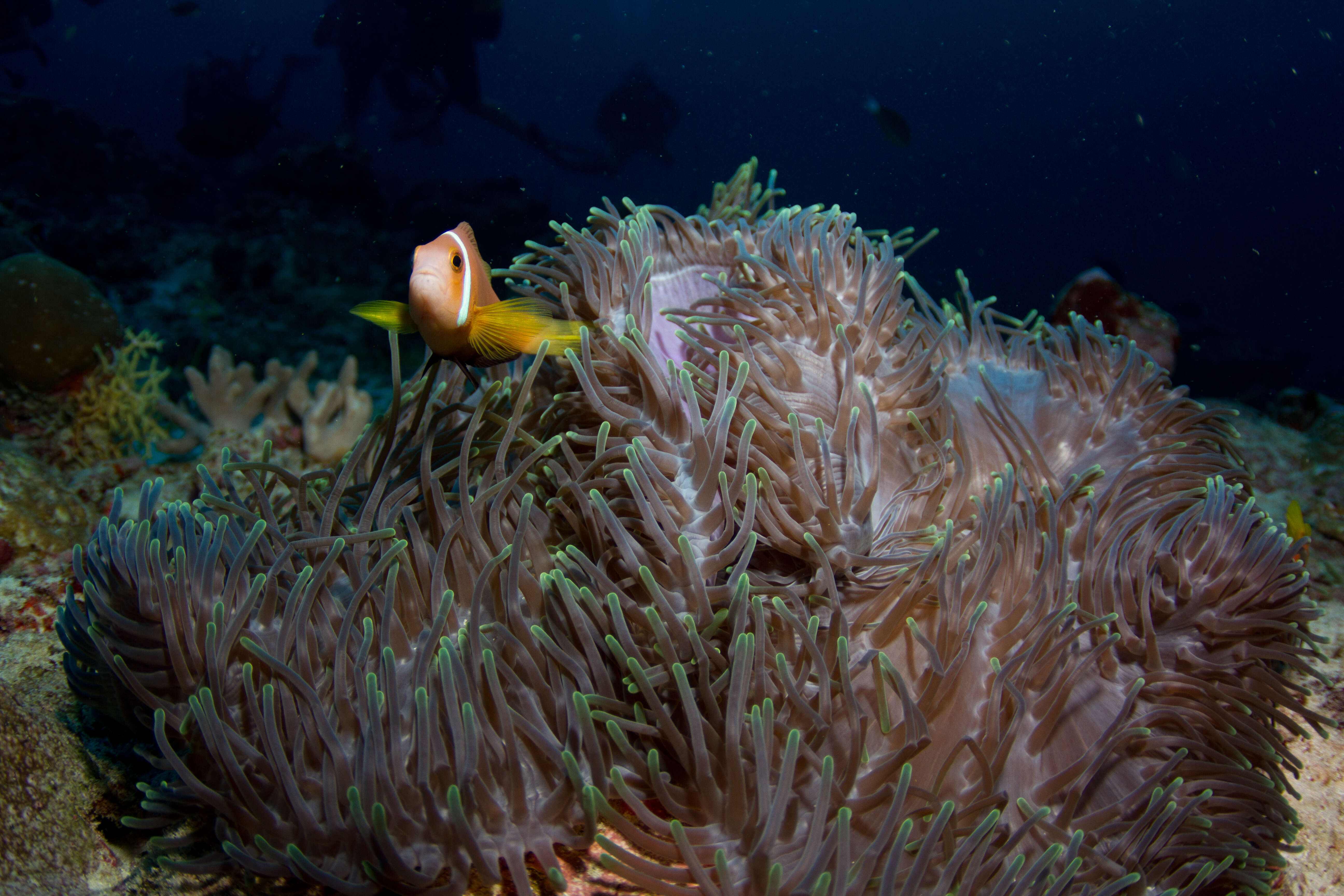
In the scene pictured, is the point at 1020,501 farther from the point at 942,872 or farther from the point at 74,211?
the point at 74,211

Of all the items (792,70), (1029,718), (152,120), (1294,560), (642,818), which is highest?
(792,70)

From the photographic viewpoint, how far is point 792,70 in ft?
160

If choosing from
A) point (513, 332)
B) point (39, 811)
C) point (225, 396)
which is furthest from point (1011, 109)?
point (39, 811)

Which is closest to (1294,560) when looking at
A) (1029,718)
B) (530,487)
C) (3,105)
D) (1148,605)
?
(1148,605)

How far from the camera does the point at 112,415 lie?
492cm

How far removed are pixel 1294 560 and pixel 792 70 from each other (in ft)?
182

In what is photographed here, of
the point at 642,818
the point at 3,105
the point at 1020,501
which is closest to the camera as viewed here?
the point at 642,818

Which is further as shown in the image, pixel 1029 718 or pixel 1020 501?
pixel 1020 501

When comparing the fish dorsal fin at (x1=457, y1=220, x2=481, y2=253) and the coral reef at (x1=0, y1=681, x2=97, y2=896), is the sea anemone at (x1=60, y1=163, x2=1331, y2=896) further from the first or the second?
the fish dorsal fin at (x1=457, y1=220, x2=481, y2=253)

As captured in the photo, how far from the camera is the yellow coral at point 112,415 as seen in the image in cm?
483

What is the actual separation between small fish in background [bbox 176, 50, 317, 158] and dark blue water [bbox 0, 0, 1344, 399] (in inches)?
887

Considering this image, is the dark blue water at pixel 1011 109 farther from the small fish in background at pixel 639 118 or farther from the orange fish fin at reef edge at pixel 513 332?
the orange fish fin at reef edge at pixel 513 332

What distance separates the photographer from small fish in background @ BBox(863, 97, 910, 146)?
36.8 ft

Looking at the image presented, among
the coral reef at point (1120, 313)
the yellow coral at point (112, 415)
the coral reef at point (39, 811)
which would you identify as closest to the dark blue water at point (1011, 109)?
the coral reef at point (1120, 313)
